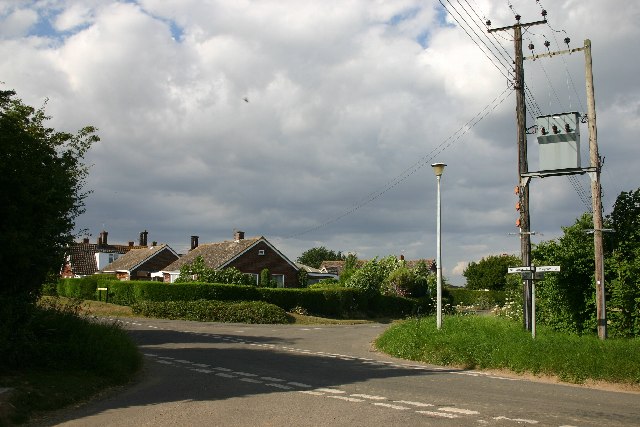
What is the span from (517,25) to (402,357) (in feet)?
37.6

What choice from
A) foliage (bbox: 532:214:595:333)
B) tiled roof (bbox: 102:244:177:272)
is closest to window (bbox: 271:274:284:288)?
tiled roof (bbox: 102:244:177:272)

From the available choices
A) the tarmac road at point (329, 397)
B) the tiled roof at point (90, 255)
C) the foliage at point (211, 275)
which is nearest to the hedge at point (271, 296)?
the foliage at point (211, 275)

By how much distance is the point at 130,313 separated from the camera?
38.5m

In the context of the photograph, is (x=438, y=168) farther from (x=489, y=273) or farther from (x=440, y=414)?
(x=489, y=273)

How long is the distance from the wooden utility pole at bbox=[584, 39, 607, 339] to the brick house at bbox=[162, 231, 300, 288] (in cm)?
3837

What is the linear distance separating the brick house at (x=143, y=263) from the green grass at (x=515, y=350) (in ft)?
157

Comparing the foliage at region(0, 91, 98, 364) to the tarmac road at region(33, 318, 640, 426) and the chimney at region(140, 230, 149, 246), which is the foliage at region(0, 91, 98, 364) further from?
the chimney at region(140, 230, 149, 246)

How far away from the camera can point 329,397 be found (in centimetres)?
1170

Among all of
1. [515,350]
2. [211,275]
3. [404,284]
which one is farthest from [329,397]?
[404,284]

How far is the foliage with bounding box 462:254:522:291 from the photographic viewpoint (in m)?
91.2

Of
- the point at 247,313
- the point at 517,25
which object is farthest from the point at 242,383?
the point at 247,313

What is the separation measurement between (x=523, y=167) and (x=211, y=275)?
29.8 meters

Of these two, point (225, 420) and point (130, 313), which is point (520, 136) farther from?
point (130, 313)

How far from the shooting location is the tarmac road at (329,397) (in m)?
9.81
